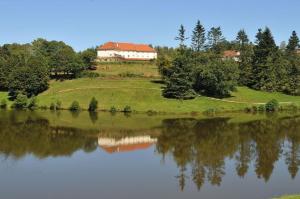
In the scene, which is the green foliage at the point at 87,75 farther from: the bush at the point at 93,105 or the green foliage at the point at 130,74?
the bush at the point at 93,105

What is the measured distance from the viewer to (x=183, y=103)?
3506 inches

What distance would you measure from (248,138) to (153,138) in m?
12.9

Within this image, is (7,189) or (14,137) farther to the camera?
(14,137)

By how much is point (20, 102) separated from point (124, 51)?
235 feet

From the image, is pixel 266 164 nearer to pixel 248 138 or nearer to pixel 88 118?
pixel 248 138

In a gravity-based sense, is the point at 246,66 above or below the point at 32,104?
above

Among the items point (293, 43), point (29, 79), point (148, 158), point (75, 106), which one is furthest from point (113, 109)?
point (293, 43)

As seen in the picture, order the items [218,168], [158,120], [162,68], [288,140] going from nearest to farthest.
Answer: [218,168], [288,140], [158,120], [162,68]

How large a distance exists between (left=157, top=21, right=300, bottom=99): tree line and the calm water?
2004 cm

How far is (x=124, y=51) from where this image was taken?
160m

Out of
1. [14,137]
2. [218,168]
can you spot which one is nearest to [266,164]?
[218,168]

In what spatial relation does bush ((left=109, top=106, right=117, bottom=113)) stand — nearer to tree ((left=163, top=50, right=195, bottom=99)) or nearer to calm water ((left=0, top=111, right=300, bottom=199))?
tree ((left=163, top=50, right=195, bottom=99))

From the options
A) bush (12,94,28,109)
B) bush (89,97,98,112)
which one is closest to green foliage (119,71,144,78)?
bush (89,97,98,112)

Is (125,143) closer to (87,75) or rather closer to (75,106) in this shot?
(75,106)
